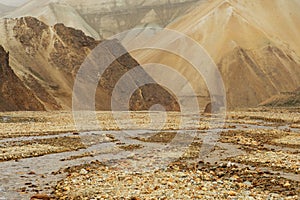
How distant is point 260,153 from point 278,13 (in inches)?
5989

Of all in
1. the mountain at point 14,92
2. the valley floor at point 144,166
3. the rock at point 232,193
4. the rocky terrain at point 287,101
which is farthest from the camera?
the rocky terrain at point 287,101

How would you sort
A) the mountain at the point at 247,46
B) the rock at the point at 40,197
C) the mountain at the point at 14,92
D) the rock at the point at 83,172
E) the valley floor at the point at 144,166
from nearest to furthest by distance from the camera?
the rock at the point at 40,197 < the valley floor at the point at 144,166 < the rock at the point at 83,172 < the mountain at the point at 14,92 < the mountain at the point at 247,46

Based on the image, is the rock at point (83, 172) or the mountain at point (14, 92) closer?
the rock at point (83, 172)

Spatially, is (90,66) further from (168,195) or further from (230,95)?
(168,195)

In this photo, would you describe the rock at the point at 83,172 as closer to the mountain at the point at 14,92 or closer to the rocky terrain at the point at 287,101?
the mountain at the point at 14,92

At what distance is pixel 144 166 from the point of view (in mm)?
18969

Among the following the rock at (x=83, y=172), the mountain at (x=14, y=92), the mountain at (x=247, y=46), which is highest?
the mountain at (x=247, y=46)

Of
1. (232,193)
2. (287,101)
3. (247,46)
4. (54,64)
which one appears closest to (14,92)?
(54,64)

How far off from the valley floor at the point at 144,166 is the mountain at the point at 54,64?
38.7 meters

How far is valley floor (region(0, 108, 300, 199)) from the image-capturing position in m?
13.9

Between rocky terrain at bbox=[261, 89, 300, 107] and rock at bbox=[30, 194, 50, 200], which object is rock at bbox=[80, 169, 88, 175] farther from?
rocky terrain at bbox=[261, 89, 300, 107]

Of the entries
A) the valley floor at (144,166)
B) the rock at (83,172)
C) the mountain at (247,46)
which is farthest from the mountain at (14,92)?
the mountain at (247,46)

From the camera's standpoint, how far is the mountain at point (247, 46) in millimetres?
128125

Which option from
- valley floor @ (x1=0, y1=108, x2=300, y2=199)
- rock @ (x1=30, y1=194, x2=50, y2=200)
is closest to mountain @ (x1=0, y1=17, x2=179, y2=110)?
valley floor @ (x1=0, y1=108, x2=300, y2=199)
